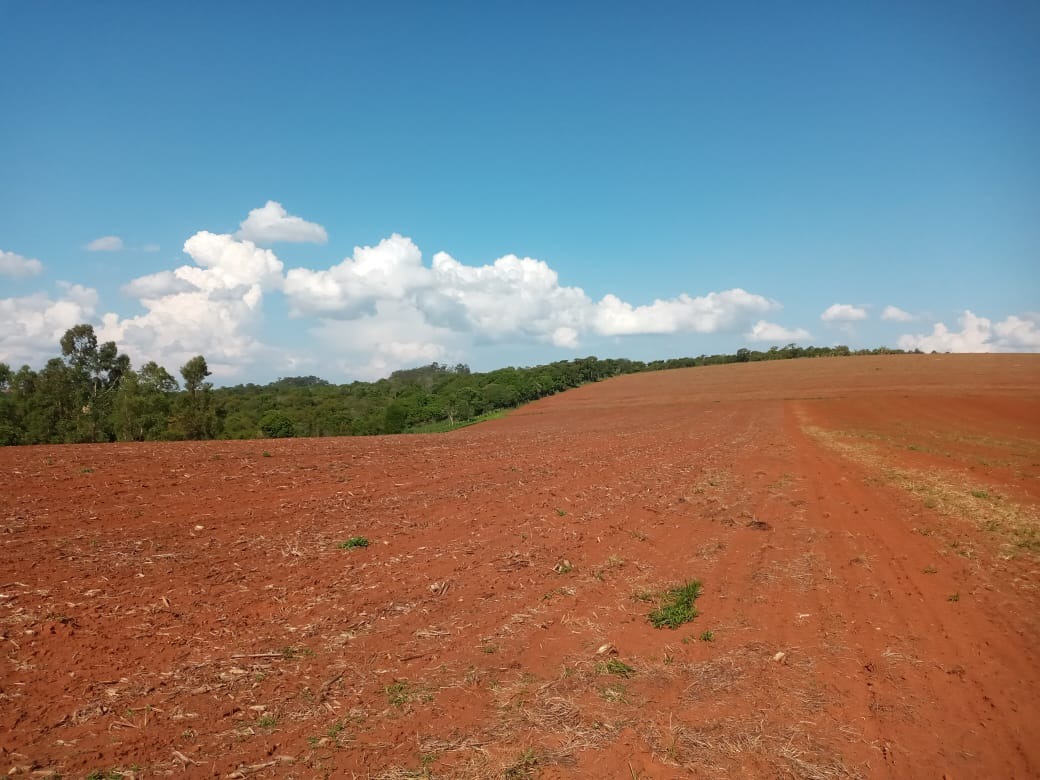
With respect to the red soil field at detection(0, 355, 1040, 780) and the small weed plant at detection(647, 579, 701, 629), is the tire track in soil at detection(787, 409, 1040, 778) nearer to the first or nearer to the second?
the red soil field at detection(0, 355, 1040, 780)

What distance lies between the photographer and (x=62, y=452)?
73.7ft

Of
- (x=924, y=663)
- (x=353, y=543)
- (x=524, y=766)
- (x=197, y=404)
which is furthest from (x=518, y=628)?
(x=197, y=404)

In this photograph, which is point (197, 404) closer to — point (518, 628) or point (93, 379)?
point (93, 379)

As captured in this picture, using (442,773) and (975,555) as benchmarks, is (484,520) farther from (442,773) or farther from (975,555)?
(975,555)

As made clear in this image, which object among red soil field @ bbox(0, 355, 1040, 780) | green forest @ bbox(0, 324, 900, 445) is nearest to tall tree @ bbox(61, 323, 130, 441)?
green forest @ bbox(0, 324, 900, 445)

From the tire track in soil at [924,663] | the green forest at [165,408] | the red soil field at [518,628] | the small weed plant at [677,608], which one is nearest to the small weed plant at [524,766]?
the red soil field at [518,628]

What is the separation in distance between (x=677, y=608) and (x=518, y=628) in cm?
216

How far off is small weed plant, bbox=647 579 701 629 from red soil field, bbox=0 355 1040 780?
121mm

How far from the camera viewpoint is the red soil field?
4816 millimetres

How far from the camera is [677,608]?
758cm

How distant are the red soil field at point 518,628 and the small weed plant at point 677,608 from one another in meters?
0.12

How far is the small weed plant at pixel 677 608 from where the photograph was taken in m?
7.31

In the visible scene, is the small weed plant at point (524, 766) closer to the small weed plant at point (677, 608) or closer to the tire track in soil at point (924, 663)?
the tire track in soil at point (924, 663)

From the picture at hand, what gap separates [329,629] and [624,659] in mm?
3696
